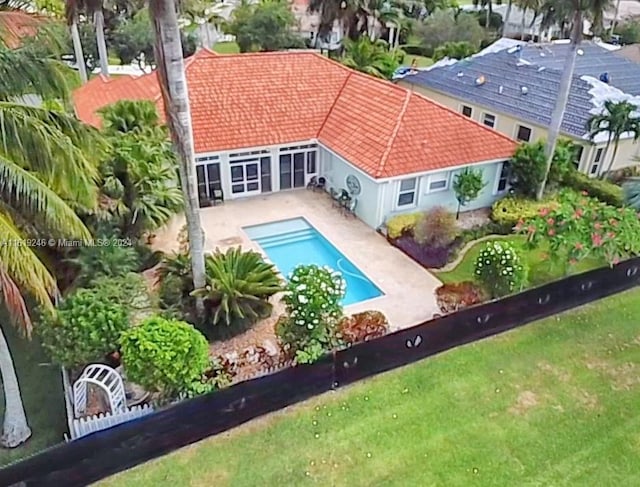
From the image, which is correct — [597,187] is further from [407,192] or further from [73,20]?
[73,20]

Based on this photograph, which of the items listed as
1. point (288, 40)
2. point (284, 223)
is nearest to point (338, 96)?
point (284, 223)

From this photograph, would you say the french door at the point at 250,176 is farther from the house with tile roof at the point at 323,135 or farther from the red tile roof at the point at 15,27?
the red tile roof at the point at 15,27

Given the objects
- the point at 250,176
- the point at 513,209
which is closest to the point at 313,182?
the point at 250,176

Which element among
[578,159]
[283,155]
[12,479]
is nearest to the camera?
[12,479]

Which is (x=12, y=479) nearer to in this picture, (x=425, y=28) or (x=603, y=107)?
(x=603, y=107)

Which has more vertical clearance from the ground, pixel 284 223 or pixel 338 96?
pixel 338 96

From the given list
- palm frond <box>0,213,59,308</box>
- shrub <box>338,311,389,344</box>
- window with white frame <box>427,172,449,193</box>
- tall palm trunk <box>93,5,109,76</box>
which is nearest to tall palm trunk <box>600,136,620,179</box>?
window with white frame <box>427,172,449,193</box>
